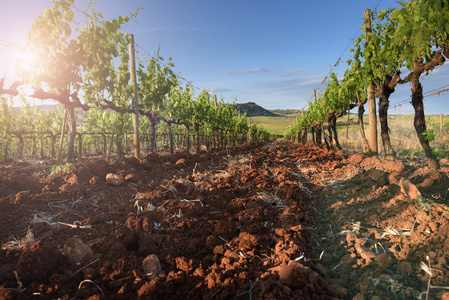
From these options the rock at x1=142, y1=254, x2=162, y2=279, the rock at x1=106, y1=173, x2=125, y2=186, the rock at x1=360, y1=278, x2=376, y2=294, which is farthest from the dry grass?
the rock at x1=142, y1=254, x2=162, y2=279

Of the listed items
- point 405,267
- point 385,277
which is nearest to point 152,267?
point 385,277

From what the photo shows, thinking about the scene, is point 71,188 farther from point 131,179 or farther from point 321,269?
point 321,269

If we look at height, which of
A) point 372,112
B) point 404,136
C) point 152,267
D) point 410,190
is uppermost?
point 372,112

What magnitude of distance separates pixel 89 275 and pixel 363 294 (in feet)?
7.43

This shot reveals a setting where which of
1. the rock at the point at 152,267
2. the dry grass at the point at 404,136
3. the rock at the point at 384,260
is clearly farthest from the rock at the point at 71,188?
the dry grass at the point at 404,136

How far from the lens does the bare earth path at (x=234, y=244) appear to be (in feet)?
6.30

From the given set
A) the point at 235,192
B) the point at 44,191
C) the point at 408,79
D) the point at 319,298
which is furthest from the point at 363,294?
the point at 408,79

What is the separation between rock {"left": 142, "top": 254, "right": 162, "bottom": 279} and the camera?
7.29 ft

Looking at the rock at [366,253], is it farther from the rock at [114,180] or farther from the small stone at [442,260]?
the rock at [114,180]

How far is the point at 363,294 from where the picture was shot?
1.81m

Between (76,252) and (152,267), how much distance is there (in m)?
0.83

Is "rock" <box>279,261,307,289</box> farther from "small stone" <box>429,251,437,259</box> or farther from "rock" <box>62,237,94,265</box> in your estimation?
"rock" <box>62,237,94,265</box>

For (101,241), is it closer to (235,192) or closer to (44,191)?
(235,192)

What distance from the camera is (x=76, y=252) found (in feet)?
7.97
